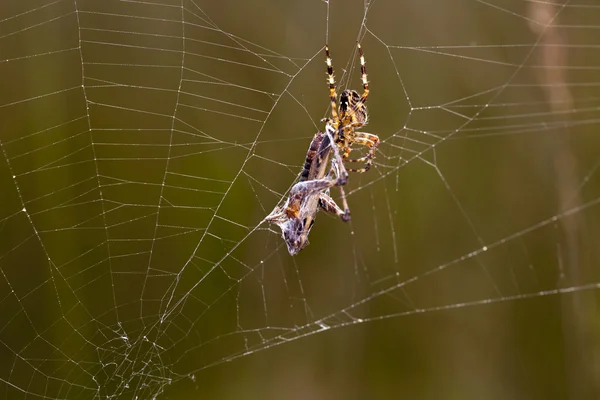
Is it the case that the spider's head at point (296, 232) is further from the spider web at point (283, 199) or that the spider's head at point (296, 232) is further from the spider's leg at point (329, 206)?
the spider web at point (283, 199)

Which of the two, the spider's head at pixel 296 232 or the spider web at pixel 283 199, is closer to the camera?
the spider's head at pixel 296 232

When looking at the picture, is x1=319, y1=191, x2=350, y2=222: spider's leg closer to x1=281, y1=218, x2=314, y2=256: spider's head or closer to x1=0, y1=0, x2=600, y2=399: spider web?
x1=281, y1=218, x2=314, y2=256: spider's head

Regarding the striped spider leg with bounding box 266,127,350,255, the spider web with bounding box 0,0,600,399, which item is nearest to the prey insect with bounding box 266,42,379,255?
the striped spider leg with bounding box 266,127,350,255

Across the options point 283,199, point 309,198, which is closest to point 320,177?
point 309,198

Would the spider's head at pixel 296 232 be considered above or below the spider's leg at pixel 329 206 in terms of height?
below

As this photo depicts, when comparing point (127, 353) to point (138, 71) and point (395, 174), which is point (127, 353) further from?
point (395, 174)

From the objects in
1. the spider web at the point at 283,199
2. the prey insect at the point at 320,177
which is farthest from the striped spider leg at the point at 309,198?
the spider web at the point at 283,199

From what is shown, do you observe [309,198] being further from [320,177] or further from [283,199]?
[283,199]
